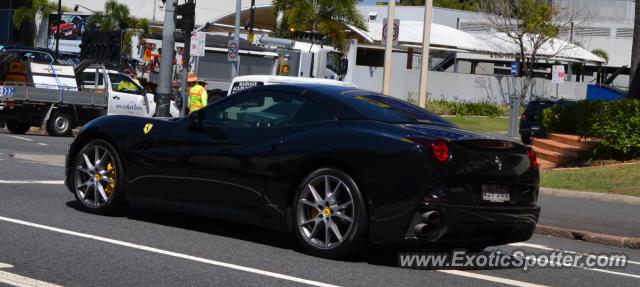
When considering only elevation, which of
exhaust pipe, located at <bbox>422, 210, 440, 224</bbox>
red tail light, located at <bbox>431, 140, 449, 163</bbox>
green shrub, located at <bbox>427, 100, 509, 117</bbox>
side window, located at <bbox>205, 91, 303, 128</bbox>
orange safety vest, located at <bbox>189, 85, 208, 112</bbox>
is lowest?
green shrub, located at <bbox>427, 100, 509, 117</bbox>

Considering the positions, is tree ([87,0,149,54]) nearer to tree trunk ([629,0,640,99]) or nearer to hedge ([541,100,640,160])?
tree trunk ([629,0,640,99])

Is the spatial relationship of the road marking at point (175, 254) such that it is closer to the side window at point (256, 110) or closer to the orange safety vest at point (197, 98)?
the side window at point (256, 110)

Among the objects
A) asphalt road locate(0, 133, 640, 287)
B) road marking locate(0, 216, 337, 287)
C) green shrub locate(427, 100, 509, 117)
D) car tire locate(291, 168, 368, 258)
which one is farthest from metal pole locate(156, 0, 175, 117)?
green shrub locate(427, 100, 509, 117)

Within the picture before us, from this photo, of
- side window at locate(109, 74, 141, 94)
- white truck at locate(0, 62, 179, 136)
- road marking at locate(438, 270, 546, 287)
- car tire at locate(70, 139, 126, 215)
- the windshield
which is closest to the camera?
road marking at locate(438, 270, 546, 287)

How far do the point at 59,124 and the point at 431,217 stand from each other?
63.2 feet

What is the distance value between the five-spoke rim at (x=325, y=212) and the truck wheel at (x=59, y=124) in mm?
18156

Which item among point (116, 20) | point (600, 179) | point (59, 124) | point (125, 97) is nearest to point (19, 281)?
point (600, 179)

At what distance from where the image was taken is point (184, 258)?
7891 millimetres

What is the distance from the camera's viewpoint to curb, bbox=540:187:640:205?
15.2m

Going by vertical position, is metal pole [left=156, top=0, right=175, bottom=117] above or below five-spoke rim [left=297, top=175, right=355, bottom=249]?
above

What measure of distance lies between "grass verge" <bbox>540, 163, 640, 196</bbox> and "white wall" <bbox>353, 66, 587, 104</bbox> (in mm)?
30058

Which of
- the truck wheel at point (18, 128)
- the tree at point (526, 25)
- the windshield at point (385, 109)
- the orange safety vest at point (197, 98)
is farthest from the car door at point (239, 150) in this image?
the tree at point (526, 25)

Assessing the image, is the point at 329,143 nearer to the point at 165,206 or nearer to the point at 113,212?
the point at 165,206

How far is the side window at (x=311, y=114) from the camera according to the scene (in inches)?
339
